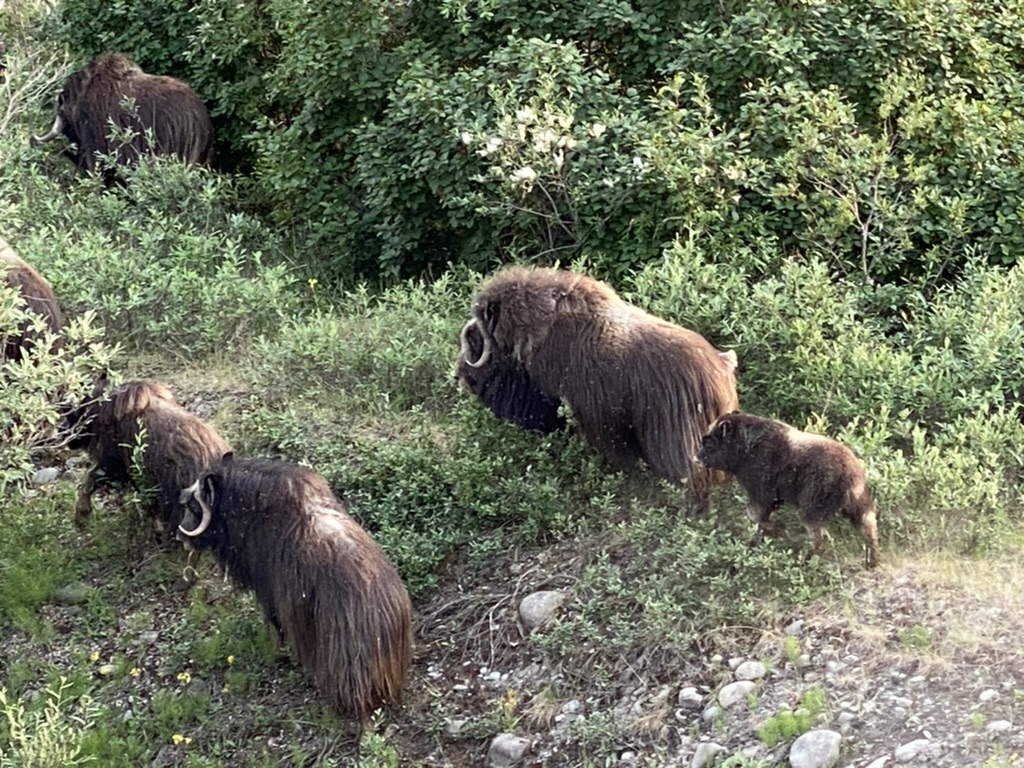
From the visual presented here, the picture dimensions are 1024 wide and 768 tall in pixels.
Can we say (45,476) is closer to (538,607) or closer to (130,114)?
(538,607)

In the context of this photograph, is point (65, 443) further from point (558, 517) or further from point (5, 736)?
point (558, 517)

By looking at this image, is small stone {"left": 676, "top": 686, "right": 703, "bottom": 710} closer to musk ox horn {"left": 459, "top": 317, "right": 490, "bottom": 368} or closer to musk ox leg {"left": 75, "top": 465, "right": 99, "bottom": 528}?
musk ox horn {"left": 459, "top": 317, "right": 490, "bottom": 368}

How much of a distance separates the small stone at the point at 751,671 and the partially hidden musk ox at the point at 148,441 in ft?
6.73

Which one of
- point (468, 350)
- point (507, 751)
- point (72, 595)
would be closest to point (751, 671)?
point (507, 751)

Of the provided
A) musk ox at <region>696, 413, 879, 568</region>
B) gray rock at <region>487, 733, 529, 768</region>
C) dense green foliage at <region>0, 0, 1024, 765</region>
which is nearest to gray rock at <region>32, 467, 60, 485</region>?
dense green foliage at <region>0, 0, 1024, 765</region>

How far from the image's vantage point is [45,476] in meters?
6.00

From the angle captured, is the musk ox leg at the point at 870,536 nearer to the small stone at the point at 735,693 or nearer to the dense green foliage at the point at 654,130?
the small stone at the point at 735,693

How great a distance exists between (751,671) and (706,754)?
35 cm

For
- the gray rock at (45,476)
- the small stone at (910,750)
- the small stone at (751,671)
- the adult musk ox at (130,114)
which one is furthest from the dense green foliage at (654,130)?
the small stone at (910,750)

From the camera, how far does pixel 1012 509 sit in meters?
4.87

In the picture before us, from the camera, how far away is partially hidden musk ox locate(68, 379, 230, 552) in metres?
5.20

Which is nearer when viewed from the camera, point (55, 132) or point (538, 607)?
point (538, 607)

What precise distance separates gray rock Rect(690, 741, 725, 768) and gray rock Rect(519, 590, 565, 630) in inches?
33.4

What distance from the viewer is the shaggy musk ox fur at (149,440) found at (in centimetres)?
521
